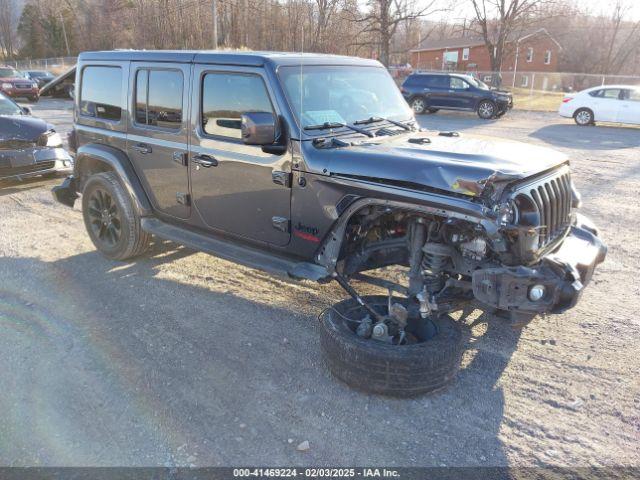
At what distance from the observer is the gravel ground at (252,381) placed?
2906mm

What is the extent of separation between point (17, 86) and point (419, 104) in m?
19.9

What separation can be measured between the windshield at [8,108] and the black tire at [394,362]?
852 centimetres

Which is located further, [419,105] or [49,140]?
[419,105]

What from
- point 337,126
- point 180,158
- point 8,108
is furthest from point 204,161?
point 8,108

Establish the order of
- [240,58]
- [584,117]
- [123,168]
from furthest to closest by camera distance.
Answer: [584,117] < [123,168] < [240,58]

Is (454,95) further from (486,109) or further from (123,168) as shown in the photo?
(123,168)

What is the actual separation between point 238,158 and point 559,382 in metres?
2.89

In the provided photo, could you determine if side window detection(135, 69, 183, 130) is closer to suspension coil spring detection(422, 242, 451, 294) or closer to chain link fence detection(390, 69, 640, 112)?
suspension coil spring detection(422, 242, 451, 294)

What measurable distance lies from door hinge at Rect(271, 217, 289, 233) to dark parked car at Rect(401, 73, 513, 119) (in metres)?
19.1

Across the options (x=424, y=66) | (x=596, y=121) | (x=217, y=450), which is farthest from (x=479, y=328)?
(x=424, y=66)

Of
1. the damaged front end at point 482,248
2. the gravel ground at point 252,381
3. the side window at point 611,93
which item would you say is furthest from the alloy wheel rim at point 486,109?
the damaged front end at point 482,248

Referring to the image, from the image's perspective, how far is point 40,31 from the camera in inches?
2478

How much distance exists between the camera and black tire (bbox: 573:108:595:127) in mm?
18828

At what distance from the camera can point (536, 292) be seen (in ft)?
9.95
